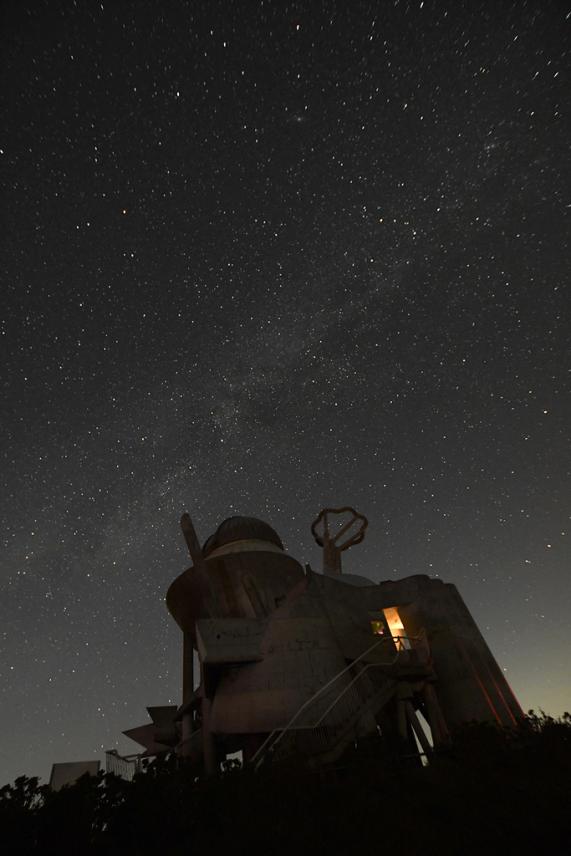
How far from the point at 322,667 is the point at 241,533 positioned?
11.5 meters

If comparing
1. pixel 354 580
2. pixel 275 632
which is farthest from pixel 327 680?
pixel 354 580

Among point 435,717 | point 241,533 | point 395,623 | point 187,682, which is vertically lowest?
point 435,717

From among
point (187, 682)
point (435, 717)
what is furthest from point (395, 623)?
point (187, 682)

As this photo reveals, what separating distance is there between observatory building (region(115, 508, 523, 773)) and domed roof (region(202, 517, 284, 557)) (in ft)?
7.68

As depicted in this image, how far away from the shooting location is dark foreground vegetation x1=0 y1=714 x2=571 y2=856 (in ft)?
27.5

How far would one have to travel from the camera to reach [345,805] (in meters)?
10.3

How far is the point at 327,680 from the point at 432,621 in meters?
6.84

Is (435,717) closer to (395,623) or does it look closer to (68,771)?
(395,623)

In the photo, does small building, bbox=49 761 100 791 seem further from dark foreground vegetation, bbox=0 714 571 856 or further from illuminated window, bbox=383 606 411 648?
illuminated window, bbox=383 606 411 648

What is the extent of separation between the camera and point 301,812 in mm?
10016

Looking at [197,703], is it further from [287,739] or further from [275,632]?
[287,739]

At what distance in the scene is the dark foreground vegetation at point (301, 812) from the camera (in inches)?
330

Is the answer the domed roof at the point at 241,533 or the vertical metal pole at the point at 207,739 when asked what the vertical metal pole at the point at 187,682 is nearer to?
the vertical metal pole at the point at 207,739

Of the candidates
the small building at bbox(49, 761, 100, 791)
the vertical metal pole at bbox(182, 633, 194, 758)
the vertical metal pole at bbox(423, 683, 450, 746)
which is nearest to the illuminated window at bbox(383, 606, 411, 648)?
the vertical metal pole at bbox(423, 683, 450, 746)
